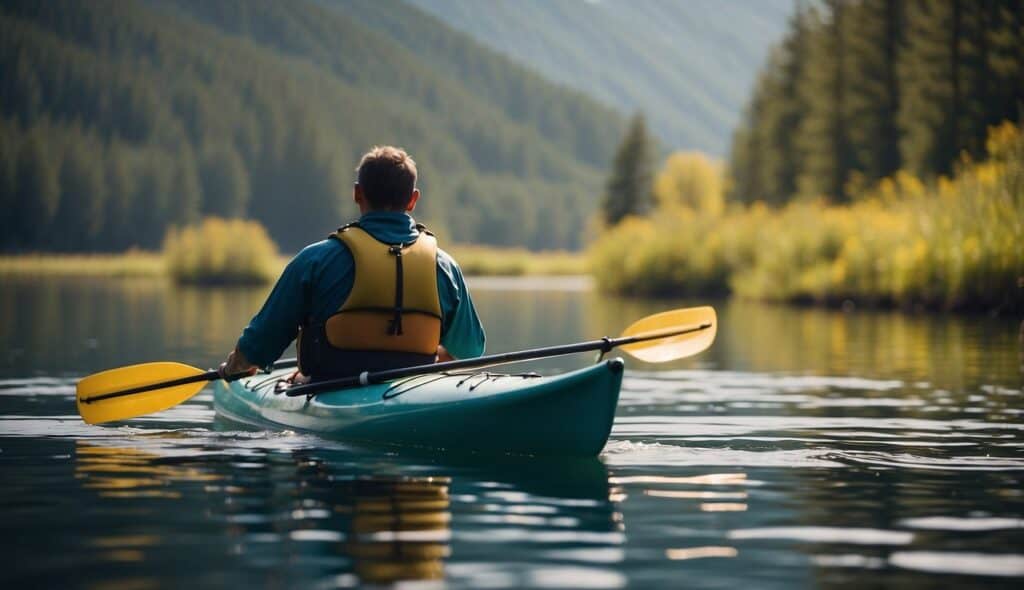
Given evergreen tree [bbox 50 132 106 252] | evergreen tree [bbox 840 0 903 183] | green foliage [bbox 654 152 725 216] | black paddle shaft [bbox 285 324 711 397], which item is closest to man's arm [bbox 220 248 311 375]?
black paddle shaft [bbox 285 324 711 397]

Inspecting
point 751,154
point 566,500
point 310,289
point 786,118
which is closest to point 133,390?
point 310,289

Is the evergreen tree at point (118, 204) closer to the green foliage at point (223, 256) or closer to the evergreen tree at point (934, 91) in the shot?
the green foliage at point (223, 256)

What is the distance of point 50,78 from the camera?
155 meters

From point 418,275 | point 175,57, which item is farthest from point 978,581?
point 175,57

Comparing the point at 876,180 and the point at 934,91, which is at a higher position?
the point at 934,91

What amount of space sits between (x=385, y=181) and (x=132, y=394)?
218 centimetres

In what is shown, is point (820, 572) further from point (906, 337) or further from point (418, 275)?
point (906, 337)

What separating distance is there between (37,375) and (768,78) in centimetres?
4580

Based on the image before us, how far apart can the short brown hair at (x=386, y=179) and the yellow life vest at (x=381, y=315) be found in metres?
0.19

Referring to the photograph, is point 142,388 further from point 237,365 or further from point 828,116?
point 828,116

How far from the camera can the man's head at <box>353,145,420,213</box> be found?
7801 millimetres

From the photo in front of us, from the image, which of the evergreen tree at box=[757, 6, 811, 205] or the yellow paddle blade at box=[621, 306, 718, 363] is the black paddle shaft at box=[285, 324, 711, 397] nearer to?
the yellow paddle blade at box=[621, 306, 718, 363]

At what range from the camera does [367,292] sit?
25.5 ft

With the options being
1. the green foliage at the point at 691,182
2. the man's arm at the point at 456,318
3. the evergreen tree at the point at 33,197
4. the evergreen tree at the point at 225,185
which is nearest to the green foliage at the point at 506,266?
the green foliage at the point at 691,182
